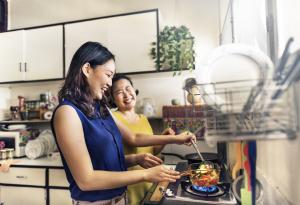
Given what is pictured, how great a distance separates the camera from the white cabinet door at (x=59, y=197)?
2035 mm

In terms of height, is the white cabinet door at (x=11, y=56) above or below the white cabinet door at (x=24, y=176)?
above

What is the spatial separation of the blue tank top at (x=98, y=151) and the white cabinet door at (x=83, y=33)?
133 cm

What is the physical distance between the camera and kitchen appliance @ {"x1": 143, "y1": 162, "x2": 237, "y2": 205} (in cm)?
81

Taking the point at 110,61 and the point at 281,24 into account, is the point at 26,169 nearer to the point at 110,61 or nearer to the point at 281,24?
the point at 110,61

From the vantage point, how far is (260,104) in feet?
1.30

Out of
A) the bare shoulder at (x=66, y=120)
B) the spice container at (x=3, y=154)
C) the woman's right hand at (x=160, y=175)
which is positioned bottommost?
the spice container at (x=3, y=154)

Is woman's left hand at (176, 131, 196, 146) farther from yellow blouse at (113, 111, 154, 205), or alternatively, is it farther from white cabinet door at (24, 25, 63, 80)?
white cabinet door at (24, 25, 63, 80)

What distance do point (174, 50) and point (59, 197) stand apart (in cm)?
171

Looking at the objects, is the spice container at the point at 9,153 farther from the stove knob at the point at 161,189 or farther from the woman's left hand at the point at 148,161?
the stove knob at the point at 161,189

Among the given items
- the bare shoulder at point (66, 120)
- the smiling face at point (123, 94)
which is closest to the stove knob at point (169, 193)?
the bare shoulder at point (66, 120)

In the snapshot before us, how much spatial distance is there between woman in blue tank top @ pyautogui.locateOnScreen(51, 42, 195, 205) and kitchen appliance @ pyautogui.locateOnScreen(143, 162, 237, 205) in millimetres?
97

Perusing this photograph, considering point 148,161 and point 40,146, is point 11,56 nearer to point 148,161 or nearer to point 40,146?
point 40,146

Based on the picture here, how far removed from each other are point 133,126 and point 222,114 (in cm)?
125

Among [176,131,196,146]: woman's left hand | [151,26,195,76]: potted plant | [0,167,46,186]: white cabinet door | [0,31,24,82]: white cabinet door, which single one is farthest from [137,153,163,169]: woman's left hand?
→ [0,31,24,82]: white cabinet door
